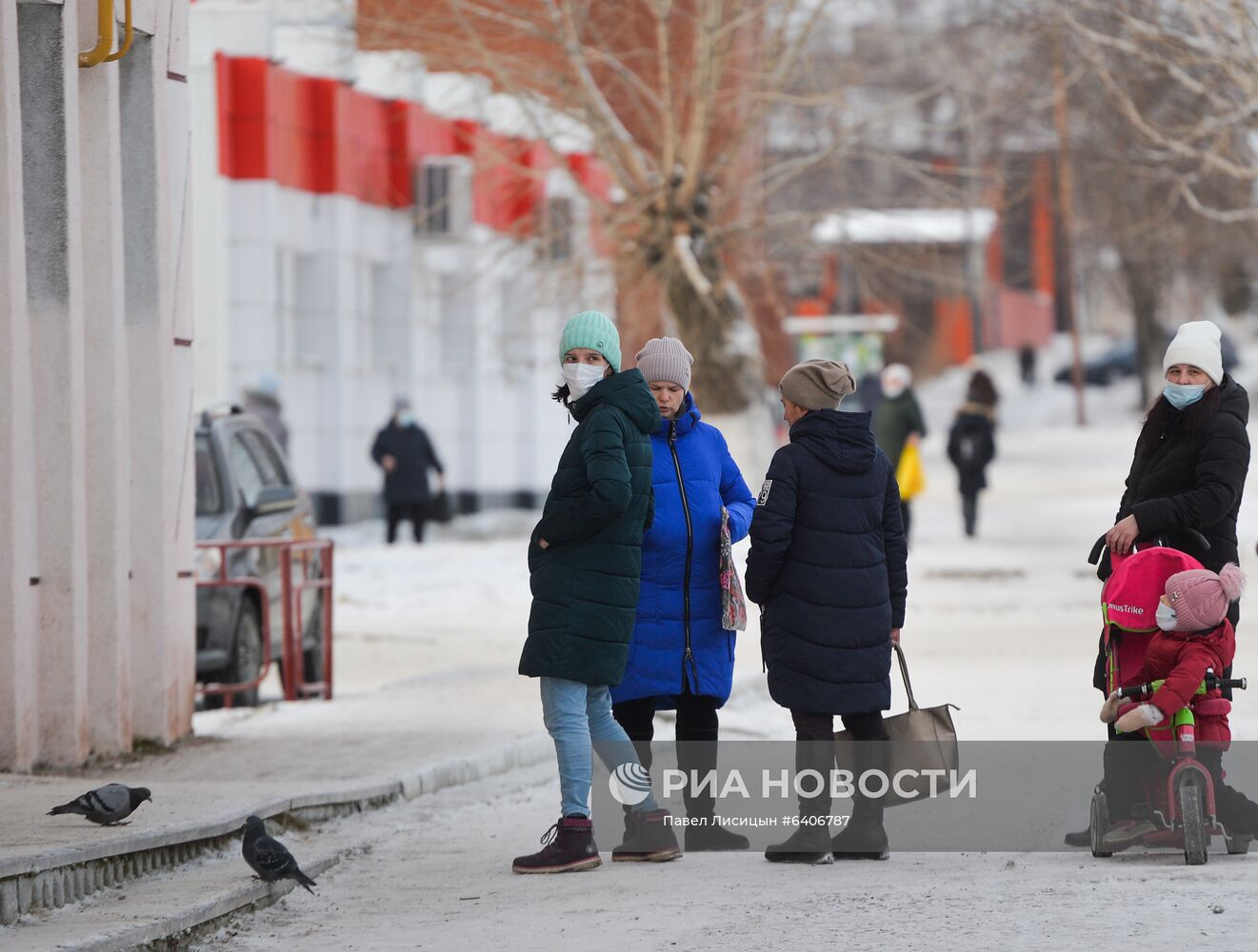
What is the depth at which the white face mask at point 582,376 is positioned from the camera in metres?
7.45

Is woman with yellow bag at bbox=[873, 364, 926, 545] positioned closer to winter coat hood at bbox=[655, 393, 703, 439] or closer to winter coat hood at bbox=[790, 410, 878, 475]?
winter coat hood at bbox=[655, 393, 703, 439]

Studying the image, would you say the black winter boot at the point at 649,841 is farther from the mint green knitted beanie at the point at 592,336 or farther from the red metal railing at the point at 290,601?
the red metal railing at the point at 290,601

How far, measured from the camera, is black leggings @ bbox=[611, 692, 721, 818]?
25.4ft

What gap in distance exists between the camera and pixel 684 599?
25.2 ft

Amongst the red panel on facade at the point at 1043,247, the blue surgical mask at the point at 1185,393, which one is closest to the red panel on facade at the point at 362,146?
the blue surgical mask at the point at 1185,393

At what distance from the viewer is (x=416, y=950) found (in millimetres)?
6371

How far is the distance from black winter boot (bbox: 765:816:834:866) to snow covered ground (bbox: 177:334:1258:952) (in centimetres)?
8

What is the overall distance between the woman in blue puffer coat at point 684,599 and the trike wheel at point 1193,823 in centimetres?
154

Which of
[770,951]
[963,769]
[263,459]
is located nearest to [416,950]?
[770,951]

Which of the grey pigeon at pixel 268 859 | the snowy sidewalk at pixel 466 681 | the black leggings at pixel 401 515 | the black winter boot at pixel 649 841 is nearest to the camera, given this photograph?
the grey pigeon at pixel 268 859

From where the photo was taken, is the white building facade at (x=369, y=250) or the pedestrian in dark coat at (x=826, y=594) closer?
the pedestrian in dark coat at (x=826, y=594)

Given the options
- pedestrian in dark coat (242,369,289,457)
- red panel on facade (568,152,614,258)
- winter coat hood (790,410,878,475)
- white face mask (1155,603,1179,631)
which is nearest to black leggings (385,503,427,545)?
pedestrian in dark coat (242,369,289,457)

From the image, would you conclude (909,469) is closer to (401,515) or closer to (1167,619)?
(401,515)

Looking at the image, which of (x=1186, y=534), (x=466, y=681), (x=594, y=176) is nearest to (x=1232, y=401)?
(x=1186, y=534)
